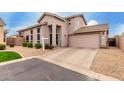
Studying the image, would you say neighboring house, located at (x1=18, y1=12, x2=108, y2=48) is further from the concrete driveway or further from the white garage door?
the concrete driveway

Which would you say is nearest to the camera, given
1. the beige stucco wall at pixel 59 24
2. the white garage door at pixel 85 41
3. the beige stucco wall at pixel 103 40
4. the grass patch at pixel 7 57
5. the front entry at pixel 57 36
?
the grass patch at pixel 7 57

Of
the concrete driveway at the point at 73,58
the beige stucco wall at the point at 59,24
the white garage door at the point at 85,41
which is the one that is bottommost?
the concrete driveway at the point at 73,58

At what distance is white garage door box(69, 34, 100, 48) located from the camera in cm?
1707

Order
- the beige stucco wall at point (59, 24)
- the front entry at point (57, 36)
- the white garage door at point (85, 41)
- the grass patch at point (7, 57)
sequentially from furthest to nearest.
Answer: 1. the front entry at point (57, 36)
2. the beige stucco wall at point (59, 24)
3. the white garage door at point (85, 41)
4. the grass patch at point (7, 57)

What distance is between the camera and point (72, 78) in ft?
18.3

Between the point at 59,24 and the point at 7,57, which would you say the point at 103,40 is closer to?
the point at 59,24

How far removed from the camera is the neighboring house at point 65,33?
17078 mm

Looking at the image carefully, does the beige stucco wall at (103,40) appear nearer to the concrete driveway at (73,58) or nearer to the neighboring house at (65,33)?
the neighboring house at (65,33)

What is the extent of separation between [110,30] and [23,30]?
14209 millimetres

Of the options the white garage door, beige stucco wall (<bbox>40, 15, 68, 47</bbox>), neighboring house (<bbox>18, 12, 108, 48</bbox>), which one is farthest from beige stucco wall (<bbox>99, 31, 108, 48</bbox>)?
beige stucco wall (<bbox>40, 15, 68, 47</bbox>)

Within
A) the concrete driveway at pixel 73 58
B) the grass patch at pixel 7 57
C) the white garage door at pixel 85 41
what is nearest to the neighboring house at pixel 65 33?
the white garage door at pixel 85 41
